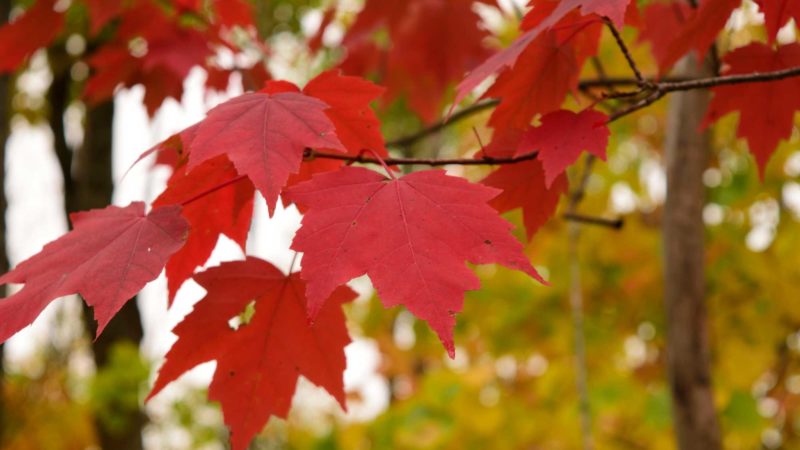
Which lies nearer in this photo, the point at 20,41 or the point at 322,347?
the point at 322,347

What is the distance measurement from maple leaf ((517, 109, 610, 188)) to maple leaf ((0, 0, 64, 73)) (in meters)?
1.32

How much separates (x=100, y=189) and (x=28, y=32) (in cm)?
144

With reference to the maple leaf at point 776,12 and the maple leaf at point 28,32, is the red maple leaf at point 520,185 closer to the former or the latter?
the maple leaf at point 776,12

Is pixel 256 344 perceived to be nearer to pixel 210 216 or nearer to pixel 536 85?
pixel 210 216

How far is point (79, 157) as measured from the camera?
317 cm

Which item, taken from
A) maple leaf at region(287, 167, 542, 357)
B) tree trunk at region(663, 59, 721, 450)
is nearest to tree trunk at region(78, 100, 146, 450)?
tree trunk at region(663, 59, 721, 450)

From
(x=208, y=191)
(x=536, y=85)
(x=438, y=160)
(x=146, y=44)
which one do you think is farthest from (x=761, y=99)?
(x=146, y=44)

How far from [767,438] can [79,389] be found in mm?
3142

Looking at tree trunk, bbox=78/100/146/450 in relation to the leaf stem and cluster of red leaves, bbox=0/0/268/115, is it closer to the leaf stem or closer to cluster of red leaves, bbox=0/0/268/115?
cluster of red leaves, bbox=0/0/268/115

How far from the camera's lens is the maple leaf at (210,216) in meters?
0.86

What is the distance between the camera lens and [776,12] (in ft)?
2.82

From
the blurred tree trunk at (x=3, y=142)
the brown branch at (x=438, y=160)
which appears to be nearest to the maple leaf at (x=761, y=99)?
the brown branch at (x=438, y=160)

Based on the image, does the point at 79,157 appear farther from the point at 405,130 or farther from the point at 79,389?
the point at 405,130

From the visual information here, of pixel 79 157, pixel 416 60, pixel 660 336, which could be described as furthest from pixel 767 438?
pixel 79 157
